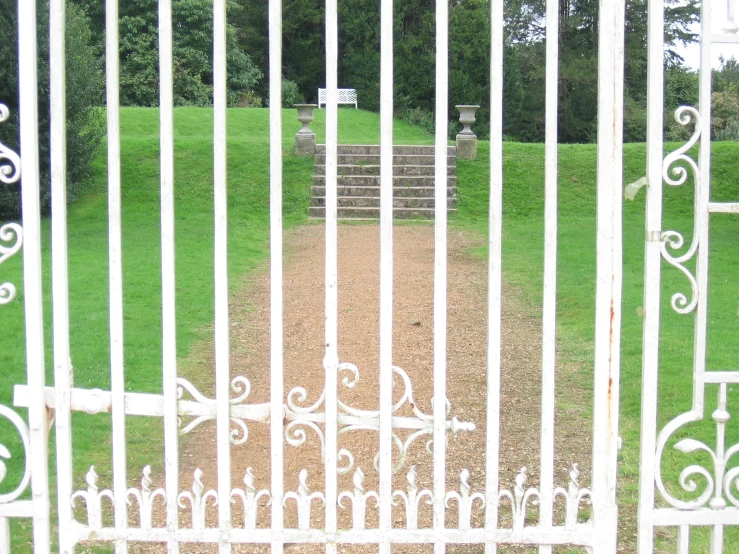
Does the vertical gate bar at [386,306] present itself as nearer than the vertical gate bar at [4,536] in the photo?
Yes

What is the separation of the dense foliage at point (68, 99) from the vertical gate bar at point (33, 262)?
11109 millimetres

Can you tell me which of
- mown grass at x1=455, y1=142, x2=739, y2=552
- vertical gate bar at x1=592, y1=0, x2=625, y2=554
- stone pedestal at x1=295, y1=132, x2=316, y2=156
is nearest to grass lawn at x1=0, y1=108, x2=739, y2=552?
mown grass at x1=455, y1=142, x2=739, y2=552

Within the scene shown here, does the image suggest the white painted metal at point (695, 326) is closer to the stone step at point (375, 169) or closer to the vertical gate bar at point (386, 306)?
the vertical gate bar at point (386, 306)

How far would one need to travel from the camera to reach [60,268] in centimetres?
301

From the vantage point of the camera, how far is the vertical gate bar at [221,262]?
2.98 metres

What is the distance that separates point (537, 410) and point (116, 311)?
3857mm

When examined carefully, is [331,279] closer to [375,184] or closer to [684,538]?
[684,538]

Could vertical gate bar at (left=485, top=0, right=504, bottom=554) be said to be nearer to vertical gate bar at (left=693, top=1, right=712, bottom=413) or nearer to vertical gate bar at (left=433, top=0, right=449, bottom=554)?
vertical gate bar at (left=433, top=0, right=449, bottom=554)

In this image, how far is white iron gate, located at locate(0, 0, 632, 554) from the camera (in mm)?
2957

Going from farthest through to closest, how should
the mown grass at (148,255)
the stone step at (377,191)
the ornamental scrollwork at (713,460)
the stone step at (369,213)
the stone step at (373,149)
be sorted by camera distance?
the stone step at (373,149) < the stone step at (377,191) < the stone step at (369,213) < the mown grass at (148,255) < the ornamental scrollwork at (713,460)

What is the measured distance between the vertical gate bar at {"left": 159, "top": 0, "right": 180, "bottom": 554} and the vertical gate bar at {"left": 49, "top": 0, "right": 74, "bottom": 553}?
1.12 ft

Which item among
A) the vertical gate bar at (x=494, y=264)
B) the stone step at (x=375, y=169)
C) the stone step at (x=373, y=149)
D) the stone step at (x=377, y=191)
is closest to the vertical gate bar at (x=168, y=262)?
the vertical gate bar at (x=494, y=264)

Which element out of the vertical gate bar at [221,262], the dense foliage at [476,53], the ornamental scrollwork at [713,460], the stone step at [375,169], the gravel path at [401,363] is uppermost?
the dense foliage at [476,53]

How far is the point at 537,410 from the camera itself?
6.13 m
